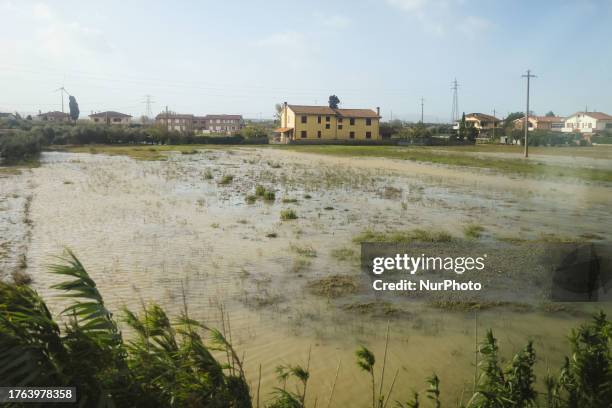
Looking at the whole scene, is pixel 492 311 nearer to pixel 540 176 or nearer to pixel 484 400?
pixel 484 400

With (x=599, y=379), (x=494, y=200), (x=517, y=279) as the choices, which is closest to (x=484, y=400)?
(x=599, y=379)

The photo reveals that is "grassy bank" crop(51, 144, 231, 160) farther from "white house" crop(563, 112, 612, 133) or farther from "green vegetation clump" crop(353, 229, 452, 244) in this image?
"white house" crop(563, 112, 612, 133)

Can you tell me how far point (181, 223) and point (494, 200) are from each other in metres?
12.9

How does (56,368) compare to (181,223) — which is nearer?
(56,368)

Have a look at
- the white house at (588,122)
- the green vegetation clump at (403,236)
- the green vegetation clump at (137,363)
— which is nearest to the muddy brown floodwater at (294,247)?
the green vegetation clump at (403,236)

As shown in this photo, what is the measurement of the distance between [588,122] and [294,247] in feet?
244

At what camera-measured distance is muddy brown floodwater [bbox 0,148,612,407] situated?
7.32 metres

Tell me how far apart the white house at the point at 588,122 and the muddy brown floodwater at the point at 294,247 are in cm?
5091

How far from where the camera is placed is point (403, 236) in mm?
13953

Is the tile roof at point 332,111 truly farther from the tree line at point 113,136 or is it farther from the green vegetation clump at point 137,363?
the green vegetation clump at point 137,363

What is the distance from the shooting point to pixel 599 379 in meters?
4.06

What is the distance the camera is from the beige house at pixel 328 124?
71000mm

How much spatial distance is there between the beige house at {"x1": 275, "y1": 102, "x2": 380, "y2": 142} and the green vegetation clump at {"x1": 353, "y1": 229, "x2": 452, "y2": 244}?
56878 millimetres

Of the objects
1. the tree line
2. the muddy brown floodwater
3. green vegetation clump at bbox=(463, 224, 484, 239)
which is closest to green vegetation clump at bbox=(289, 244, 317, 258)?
the muddy brown floodwater
